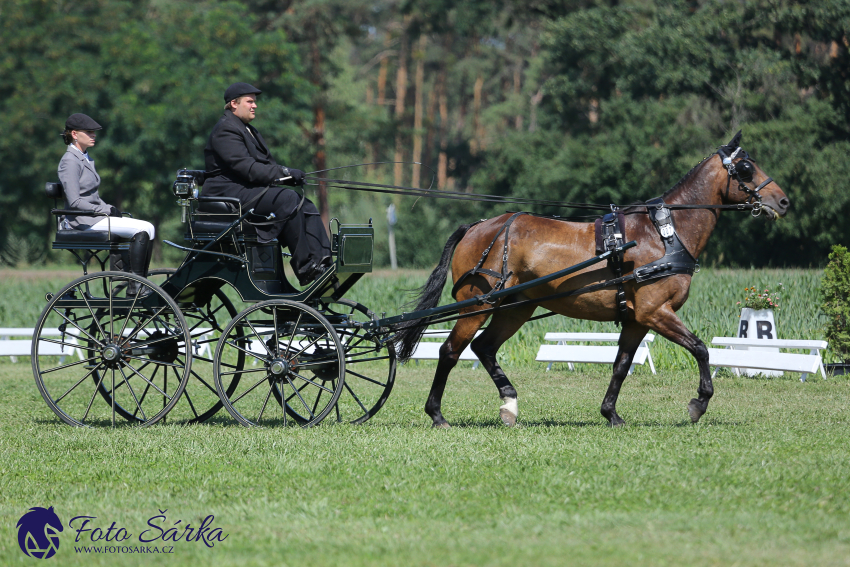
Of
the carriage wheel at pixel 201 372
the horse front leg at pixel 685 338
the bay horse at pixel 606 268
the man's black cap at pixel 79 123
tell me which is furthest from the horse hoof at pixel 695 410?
the man's black cap at pixel 79 123

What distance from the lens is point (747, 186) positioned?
8.35 meters

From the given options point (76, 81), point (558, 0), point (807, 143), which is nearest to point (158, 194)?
point (76, 81)

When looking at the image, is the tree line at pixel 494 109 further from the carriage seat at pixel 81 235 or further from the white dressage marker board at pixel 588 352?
the carriage seat at pixel 81 235

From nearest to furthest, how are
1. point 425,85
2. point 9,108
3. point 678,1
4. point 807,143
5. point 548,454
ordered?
1. point 548,454
2. point 807,143
3. point 678,1
4. point 9,108
5. point 425,85

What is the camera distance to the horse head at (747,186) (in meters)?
8.29

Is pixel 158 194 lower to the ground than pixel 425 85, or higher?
lower

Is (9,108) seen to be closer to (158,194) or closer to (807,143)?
(158,194)

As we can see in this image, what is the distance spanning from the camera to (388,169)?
197 feet

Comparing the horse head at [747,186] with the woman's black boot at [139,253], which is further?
the woman's black boot at [139,253]

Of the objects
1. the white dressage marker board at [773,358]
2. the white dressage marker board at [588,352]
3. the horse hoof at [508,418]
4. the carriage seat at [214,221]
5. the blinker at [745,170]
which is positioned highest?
the blinker at [745,170]

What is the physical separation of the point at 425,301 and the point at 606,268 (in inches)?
69.6

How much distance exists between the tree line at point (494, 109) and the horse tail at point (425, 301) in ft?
80.4

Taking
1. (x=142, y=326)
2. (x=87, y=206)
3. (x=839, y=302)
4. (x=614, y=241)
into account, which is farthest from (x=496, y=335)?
(x=839, y=302)

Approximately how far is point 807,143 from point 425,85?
29.8 meters
